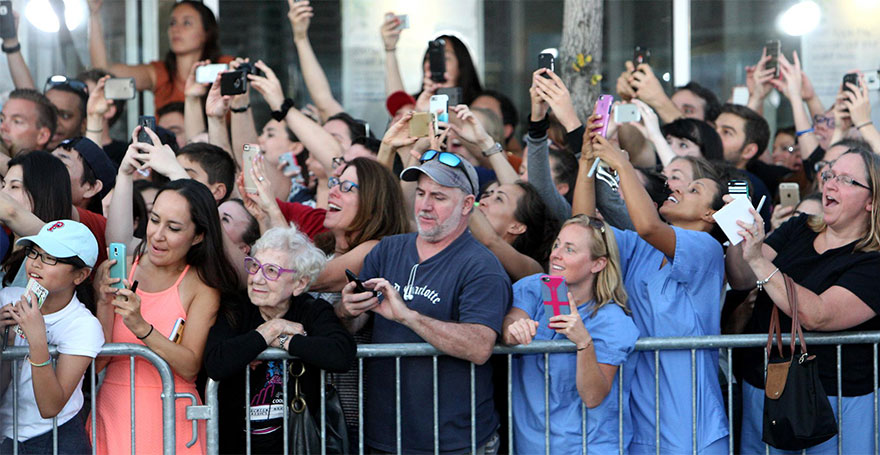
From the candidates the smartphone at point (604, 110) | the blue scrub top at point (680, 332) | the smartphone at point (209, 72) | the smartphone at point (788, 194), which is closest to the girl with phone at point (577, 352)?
the blue scrub top at point (680, 332)

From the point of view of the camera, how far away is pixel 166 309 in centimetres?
452

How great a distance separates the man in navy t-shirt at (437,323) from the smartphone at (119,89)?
265 centimetres

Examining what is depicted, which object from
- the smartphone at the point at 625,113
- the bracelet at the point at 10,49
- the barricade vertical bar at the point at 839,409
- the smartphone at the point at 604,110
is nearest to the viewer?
the barricade vertical bar at the point at 839,409

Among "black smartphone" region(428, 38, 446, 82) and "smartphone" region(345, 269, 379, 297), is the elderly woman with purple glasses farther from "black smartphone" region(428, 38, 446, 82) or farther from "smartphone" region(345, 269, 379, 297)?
"black smartphone" region(428, 38, 446, 82)

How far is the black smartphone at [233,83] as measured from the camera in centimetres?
609

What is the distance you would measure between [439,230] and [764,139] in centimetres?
365

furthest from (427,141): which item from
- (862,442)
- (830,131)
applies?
(830,131)

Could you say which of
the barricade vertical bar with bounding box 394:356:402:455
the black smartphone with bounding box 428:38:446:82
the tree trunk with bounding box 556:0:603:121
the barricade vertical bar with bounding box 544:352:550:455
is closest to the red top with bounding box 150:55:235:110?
the black smartphone with bounding box 428:38:446:82

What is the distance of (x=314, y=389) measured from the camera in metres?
4.54

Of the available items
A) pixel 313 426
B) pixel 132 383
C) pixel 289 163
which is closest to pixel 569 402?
pixel 313 426

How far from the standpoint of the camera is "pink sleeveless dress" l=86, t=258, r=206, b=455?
14.6 ft

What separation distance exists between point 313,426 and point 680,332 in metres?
1.69

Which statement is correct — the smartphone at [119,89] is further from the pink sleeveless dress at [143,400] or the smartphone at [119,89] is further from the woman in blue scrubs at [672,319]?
the woman in blue scrubs at [672,319]

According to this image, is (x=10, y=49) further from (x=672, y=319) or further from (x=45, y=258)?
(x=672, y=319)
